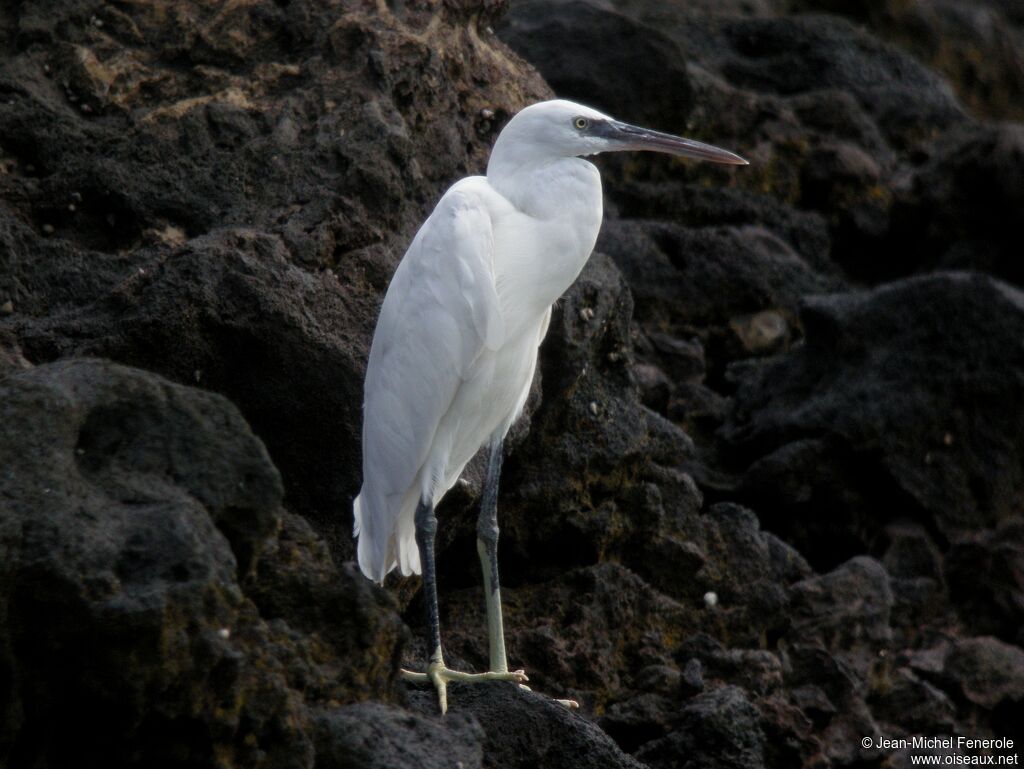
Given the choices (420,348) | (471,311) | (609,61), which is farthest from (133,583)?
(609,61)

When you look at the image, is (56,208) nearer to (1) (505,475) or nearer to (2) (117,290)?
(2) (117,290)

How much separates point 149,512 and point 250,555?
0.29 meters

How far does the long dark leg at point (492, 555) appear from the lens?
4.84 metres

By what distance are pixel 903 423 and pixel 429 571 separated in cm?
369

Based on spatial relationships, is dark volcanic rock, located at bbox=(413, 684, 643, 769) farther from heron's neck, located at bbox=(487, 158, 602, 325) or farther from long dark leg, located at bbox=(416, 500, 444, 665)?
heron's neck, located at bbox=(487, 158, 602, 325)

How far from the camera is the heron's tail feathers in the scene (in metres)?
4.69

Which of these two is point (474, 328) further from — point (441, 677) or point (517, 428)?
point (441, 677)

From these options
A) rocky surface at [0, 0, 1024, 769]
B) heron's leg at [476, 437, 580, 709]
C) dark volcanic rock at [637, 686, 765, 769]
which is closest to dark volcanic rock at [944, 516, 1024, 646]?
rocky surface at [0, 0, 1024, 769]

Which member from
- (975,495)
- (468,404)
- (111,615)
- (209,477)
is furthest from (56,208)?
(975,495)

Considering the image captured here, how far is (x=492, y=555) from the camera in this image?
16.4 feet

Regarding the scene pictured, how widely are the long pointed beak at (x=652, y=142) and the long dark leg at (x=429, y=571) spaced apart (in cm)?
139

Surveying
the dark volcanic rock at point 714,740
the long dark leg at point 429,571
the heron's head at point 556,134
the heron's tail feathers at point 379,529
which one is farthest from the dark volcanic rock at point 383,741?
the heron's head at point 556,134

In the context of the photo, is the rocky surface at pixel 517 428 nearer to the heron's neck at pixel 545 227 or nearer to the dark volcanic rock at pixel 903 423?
the dark volcanic rock at pixel 903 423

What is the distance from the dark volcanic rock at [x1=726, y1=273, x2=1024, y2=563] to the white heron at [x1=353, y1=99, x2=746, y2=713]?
274 centimetres
